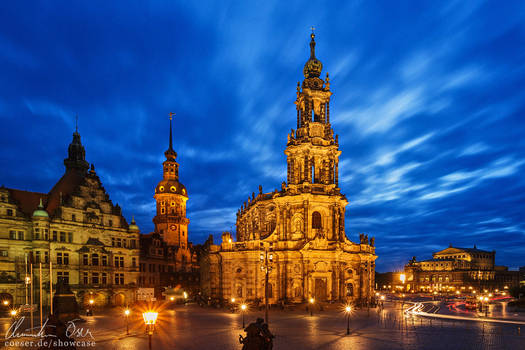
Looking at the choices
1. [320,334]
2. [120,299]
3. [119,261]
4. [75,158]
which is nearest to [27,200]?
[75,158]

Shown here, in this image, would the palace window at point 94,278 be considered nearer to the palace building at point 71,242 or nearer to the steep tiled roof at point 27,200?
the palace building at point 71,242

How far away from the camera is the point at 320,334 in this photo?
31.9 m

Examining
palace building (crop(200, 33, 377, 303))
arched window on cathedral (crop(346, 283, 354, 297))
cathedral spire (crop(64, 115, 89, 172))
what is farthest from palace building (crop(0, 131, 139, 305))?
arched window on cathedral (crop(346, 283, 354, 297))

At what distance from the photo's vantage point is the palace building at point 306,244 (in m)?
58.2

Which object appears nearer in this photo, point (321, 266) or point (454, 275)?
point (321, 266)

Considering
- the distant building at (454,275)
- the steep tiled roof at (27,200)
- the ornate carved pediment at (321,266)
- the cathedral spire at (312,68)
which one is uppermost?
the cathedral spire at (312,68)

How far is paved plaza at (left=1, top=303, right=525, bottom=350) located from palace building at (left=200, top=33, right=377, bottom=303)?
15.9 meters

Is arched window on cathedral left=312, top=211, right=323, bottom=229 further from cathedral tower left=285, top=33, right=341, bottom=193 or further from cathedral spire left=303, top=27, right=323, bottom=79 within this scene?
cathedral spire left=303, top=27, right=323, bottom=79

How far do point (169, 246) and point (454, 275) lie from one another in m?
111

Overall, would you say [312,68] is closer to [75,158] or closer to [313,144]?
[313,144]

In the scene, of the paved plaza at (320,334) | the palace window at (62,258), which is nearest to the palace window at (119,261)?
the palace window at (62,258)

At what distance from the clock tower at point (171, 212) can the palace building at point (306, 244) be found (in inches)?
1440

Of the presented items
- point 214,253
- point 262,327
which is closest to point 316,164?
point 214,253

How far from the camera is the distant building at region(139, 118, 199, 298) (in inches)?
3145
